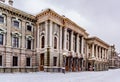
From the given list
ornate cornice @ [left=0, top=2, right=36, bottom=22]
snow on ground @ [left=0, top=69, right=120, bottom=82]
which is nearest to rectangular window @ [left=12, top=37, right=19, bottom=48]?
ornate cornice @ [left=0, top=2, right=36, bottom=22]

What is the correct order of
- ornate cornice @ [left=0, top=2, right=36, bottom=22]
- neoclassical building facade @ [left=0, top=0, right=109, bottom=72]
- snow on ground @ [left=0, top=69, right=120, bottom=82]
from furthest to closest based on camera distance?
1. neoclassical building facade @ [left=0, top=0, right=109, bottom=72]
2. ornate cornice @ [left=0, top=2, right=36, bottom=22]
3. snow on ground @ [left=0, top=69, right=120, bottom=82]

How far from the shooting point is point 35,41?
3159 cm

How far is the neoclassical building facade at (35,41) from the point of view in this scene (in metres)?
26.7

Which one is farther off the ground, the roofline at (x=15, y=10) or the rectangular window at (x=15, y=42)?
the roofline at (x=15, y=10)

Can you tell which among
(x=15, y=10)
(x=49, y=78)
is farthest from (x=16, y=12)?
(x=49, y=78)

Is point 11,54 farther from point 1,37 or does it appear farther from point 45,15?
point 45,15

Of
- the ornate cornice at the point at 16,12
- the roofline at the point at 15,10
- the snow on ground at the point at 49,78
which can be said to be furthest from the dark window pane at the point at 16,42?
the snow on ground at the point at 49,78

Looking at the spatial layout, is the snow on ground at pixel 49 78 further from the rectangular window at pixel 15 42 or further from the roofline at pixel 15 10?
the roofline at pixel 15 10

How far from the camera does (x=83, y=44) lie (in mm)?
43219

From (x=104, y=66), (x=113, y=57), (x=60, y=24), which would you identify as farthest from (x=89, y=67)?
(x=113, y=57)

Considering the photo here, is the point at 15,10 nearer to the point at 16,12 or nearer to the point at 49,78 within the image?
the point at 16,12

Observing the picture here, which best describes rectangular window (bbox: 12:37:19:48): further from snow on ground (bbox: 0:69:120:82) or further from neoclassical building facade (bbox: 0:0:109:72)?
snow on ground (bbox: 0:69:120:82)

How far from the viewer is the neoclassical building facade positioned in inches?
1050

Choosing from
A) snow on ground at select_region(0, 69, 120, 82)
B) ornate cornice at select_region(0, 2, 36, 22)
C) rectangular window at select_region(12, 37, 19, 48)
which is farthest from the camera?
rectangular window at select_region(12, 37, 19, 48)
